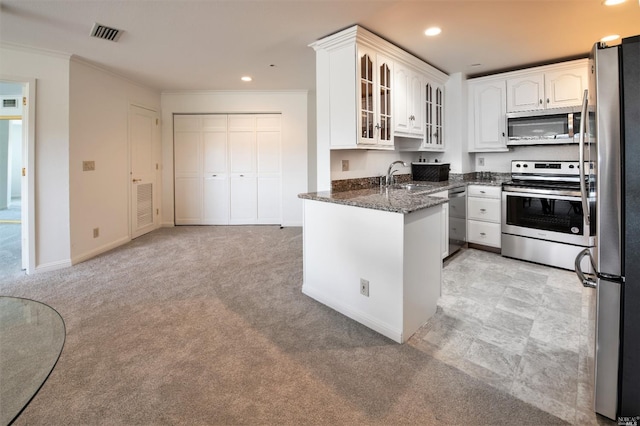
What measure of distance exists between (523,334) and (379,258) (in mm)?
1107

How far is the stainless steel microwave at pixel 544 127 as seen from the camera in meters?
3.56

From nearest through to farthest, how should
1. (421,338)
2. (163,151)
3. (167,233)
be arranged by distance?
1. (421,338)
2. (167,233)
3. (163,151)

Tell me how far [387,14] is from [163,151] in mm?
4541

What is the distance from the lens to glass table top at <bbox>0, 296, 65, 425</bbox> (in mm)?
940

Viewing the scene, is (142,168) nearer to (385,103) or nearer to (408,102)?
(385,103)

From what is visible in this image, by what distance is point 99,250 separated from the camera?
4.12 metres

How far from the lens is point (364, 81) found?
2.92 meters

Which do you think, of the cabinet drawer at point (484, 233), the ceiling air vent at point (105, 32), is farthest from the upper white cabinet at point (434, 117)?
the ceiling air vent at point (105, 32)

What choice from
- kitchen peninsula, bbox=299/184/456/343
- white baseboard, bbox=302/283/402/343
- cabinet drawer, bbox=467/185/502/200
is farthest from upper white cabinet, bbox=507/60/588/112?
white baseboard, bbox=302/283/402/343

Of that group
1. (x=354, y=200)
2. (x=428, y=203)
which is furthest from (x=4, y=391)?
(x=428, y=203)

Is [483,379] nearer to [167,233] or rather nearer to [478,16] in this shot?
[478,16]

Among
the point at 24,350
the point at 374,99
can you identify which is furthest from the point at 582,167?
the point at 24,350

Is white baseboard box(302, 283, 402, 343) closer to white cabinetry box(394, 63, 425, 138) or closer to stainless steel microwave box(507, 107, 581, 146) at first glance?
white cabinetry box(394, 63, 425, 138)

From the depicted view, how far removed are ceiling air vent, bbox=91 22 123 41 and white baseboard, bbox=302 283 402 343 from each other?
9.63 ft
